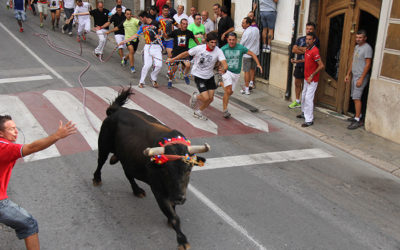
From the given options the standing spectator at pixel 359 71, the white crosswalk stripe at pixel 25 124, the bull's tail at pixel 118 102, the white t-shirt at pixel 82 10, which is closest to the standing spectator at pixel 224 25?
the standing spectator at pixel 359 71

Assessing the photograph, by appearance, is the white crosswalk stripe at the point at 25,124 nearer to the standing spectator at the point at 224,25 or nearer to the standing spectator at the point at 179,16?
the standing spectator at the point at 224,25

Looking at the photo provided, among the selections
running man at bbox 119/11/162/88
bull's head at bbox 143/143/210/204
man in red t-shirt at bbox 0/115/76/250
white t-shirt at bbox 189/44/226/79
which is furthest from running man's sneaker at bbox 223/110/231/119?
man in red t-shirt at bbox 0/115/76/250

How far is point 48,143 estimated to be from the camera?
404 cm

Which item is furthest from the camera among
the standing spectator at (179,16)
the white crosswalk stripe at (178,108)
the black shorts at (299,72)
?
the standing spectator at (179,16)

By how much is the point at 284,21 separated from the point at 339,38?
6.31ft

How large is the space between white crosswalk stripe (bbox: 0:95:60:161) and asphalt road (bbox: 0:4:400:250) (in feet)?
0.90

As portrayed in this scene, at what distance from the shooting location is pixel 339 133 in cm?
962

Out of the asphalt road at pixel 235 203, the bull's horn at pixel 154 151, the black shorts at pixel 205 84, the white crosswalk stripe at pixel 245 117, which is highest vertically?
the bull's horn at pixel 154 151

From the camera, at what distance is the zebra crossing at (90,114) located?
27.1ft

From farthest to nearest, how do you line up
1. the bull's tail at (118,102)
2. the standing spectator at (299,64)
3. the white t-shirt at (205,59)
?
the standing spectator at (299,64)
the white t-shirt at (205,59)
the bull's tail at (118,102)

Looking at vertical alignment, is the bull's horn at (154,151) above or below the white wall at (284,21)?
below

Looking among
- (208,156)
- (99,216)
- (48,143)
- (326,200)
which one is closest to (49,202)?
(99,216)

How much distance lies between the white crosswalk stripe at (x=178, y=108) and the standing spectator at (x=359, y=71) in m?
3.32

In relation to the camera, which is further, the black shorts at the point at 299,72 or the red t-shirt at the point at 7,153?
the black shorts at the point at 299,72
